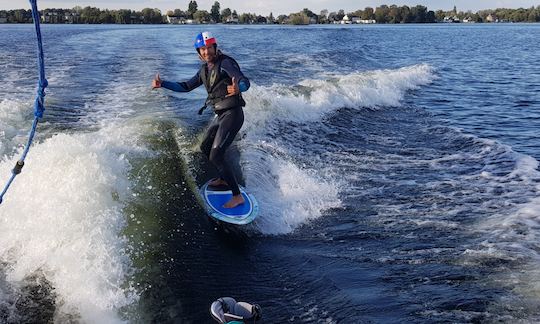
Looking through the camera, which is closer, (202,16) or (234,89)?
(234,89)

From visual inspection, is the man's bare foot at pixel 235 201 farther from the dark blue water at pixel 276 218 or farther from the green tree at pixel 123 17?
the green tree at pixel 123 17

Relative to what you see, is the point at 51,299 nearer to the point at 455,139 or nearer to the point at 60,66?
the point at 455,139

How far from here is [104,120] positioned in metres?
12.1

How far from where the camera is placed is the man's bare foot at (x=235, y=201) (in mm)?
7444

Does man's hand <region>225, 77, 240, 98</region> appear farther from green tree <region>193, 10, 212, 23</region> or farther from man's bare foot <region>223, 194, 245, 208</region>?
green tree <region>193, 10, 212, 23</region>

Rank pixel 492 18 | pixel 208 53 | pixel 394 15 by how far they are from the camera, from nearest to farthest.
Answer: pixel 208 53 → pixel 394 15 → pixel 492 18

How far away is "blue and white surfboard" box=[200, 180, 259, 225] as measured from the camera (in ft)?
23.4

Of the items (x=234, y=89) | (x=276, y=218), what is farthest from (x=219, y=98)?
(x=276, y=218)

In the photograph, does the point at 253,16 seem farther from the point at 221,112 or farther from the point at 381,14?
the point at 221,112

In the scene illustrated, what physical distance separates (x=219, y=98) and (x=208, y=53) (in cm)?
70

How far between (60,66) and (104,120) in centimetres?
1027

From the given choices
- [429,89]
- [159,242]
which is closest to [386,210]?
[159,242]

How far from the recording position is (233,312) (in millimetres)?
3938

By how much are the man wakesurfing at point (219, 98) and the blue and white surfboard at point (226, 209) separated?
0.12 meters
